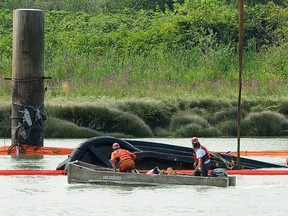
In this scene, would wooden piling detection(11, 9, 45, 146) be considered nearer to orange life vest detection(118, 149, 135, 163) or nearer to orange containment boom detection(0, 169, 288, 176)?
orange containment boom detection(0, 169, 288, 176)

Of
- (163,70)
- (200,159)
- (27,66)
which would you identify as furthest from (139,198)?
(163,70)

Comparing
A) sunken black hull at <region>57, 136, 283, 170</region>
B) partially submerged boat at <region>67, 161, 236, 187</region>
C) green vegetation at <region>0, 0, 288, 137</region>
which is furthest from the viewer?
green vegetation at <region>0, 0, 288, 137</region>

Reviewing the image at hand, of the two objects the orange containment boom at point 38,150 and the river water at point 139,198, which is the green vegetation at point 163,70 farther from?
the river water at point 139,198

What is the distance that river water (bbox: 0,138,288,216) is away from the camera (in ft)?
80.3

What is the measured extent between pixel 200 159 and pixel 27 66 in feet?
24.2

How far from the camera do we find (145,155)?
2920 centimetres

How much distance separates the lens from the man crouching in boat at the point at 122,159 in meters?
27.8

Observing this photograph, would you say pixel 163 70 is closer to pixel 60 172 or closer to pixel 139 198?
pixel 60 172

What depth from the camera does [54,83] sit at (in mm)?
45344

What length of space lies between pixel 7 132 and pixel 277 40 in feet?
57.3

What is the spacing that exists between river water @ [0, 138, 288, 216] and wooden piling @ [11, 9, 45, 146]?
4.31 m

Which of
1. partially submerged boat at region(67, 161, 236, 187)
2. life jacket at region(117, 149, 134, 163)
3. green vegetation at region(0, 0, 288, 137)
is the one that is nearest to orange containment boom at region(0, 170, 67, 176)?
partially submerged boat at region(67, 161, 236, 187)

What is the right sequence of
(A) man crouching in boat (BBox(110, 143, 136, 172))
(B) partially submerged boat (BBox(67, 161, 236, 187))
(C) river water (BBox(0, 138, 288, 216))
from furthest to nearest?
(A) man crouching in boat (BBox(110, 143, 136, 172)) → (B) partially submerged boat (BBox(67, 161, 236, 187)) → (C) river water (BBox(0, 138, 288, 216))

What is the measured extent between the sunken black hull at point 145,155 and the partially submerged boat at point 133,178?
0.98m
